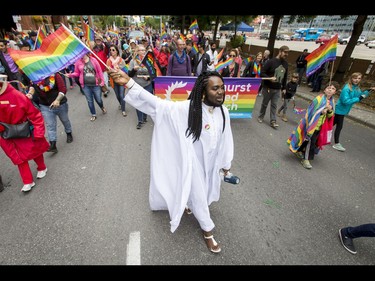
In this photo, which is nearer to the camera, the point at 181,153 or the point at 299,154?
the point at 181,153

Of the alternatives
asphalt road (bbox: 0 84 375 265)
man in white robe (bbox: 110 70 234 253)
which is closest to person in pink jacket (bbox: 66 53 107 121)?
asphalt road (bbox: 0 84 375 265)

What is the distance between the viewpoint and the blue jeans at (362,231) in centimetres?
227

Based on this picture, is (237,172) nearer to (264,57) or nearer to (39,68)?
(39,68)

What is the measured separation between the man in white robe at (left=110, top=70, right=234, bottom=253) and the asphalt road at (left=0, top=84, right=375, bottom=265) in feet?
1.39

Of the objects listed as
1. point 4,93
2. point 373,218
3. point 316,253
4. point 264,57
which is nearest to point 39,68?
point 4,93

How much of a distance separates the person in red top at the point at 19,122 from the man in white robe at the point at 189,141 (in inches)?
71.2

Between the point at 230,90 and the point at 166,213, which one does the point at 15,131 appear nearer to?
the point at 166,213

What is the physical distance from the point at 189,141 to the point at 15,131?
2527 mm

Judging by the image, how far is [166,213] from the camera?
2889mm

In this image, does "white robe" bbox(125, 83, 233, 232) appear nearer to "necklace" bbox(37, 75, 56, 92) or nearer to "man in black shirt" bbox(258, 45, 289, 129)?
"necklace" bbox(37, 75, 56, 92)

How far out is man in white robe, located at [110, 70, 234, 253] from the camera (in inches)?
79.8

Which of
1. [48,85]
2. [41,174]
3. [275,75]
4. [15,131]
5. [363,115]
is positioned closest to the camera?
[15,131]

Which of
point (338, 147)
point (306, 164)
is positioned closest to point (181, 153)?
point (306, 164)

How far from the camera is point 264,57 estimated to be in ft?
28.3
